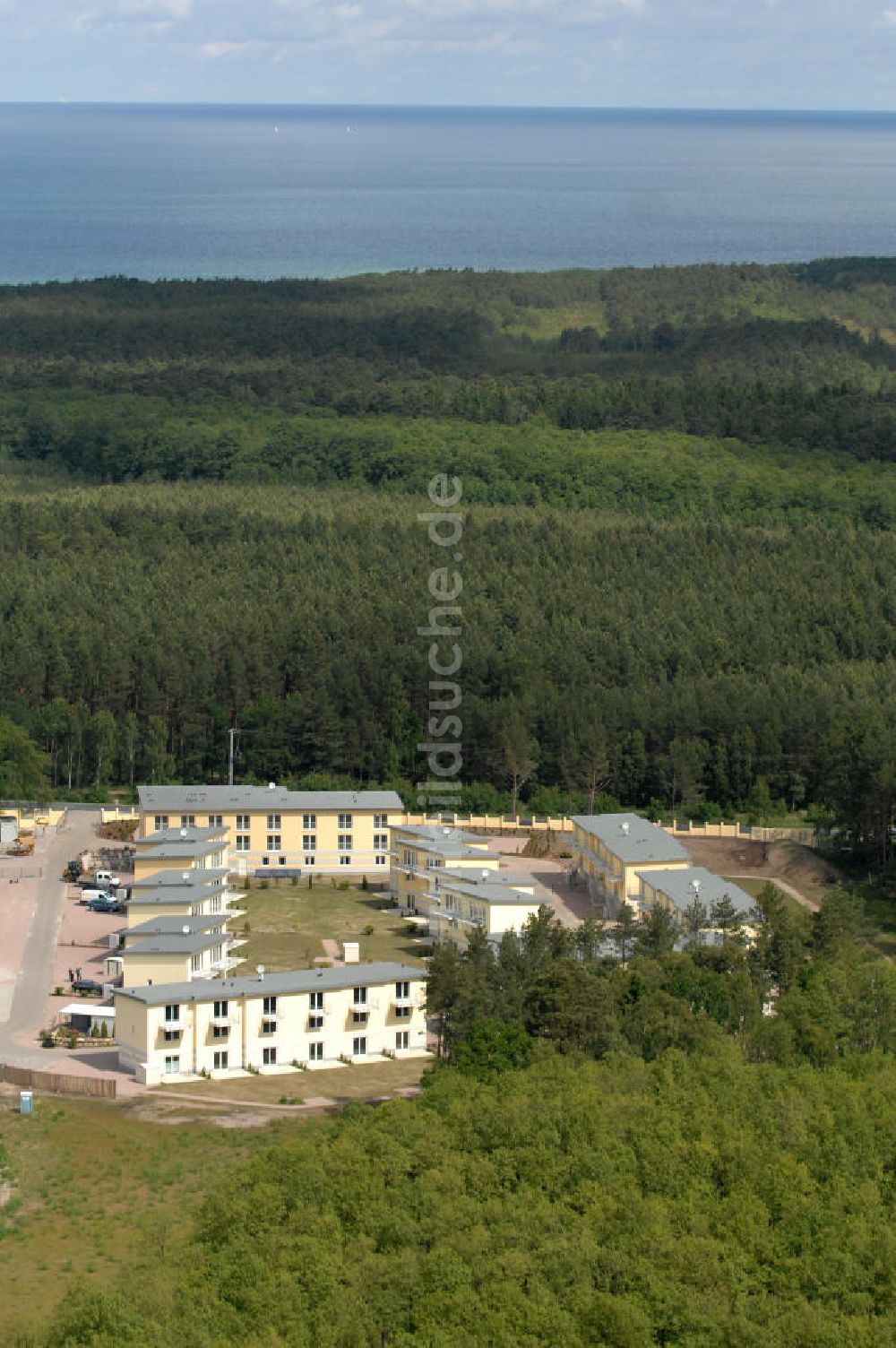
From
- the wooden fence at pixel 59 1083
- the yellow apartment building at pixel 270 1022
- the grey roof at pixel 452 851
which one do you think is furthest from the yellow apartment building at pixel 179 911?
the grey roof at pixel 452 851

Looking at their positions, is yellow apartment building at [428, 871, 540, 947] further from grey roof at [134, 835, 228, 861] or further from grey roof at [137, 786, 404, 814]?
grey roof at [134, 835, 228, 861]

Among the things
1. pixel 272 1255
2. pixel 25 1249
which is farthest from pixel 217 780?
pixel 272 1255

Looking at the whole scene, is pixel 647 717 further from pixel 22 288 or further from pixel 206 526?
pixel 22 288

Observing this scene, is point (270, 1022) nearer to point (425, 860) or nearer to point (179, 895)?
point (179, 895)

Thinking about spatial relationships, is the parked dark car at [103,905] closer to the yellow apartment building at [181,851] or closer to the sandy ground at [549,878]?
the yellow apartment building at [181,851]

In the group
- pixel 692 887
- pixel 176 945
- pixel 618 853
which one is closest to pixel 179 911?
pixel 176 945
